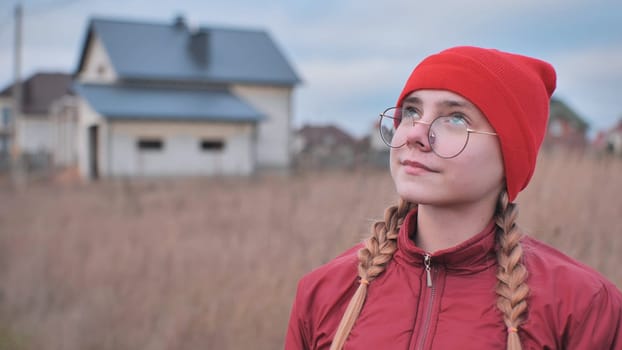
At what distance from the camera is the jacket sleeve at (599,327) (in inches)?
59.6

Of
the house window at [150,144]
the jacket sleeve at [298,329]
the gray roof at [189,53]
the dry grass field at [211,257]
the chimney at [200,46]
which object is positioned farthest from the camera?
the chimney at [200,46]

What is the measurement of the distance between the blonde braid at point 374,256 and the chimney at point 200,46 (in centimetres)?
2533

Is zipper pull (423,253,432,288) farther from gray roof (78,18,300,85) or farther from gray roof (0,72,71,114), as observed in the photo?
gray roof (0,72,71,114)

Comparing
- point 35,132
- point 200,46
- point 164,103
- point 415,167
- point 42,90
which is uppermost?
point 200,46

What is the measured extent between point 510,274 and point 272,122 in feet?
84.2

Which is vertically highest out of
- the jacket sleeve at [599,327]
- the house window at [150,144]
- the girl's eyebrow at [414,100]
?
the girl's eyebrow at [414,100]

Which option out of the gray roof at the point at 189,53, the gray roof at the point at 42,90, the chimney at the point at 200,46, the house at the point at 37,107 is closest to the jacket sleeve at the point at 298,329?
the gray roof at the point at 189,53

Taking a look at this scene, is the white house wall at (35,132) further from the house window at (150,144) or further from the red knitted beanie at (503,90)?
the red knitted beanie at (503,90)

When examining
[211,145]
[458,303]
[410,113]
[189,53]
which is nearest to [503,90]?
[410,113]

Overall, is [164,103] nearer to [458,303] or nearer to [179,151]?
[179,151]

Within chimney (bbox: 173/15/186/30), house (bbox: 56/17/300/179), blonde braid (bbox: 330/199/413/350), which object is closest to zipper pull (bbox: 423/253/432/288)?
blonde braid (bbox: 330/199/413/350)

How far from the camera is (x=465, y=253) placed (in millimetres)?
1667

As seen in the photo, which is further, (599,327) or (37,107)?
(37,107)

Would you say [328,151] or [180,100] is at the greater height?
[180,100]
